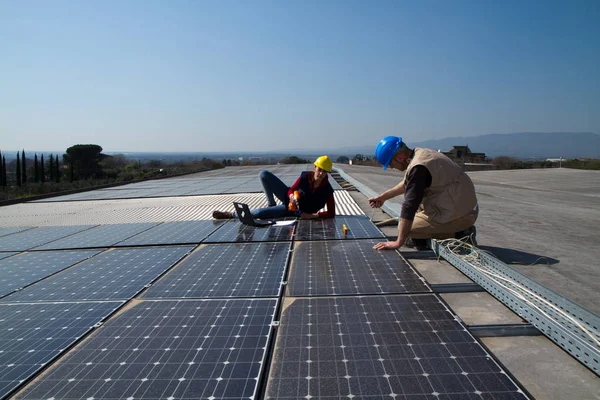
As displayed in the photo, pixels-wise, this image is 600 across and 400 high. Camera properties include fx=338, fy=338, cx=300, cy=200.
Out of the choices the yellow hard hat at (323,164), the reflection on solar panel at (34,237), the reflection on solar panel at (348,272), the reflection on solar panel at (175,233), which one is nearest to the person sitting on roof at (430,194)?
the reflection on solar panel at (348,272)

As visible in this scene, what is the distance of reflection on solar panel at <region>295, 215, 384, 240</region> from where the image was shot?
4.34 metres

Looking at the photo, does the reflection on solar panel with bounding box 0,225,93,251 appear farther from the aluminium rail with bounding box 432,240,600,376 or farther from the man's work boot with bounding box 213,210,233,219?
the aluminium rail with bounding box 432,240,600,376

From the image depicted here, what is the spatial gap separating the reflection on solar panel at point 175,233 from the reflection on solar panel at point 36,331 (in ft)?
5.92

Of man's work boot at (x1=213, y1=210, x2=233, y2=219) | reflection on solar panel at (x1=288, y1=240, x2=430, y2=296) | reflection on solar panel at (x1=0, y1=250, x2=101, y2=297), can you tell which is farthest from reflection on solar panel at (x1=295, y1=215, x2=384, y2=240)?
reflection on solar panel at (x1=0, y1=250, x2=101, y2=297)

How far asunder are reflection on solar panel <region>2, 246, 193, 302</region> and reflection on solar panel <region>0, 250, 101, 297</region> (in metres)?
0.17

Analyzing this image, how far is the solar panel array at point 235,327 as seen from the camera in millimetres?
1663

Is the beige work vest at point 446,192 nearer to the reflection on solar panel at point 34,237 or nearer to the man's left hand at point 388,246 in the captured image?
the man's left hand at point 388,246

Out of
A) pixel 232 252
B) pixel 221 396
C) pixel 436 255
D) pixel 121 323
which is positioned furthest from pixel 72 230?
pixel 436 255

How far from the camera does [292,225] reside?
16.8 ft

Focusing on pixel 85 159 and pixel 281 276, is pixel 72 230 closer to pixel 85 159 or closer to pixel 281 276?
pixel 281 276

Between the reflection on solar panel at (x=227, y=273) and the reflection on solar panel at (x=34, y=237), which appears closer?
the reflection on solar panel at (x=227, y=273)

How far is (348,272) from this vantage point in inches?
122

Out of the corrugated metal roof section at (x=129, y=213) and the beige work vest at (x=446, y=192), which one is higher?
the beige work vest at (x=446, y=192)

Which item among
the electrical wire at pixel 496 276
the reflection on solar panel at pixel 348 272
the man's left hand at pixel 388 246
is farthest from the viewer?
the man's left hand at pixel 388 246
